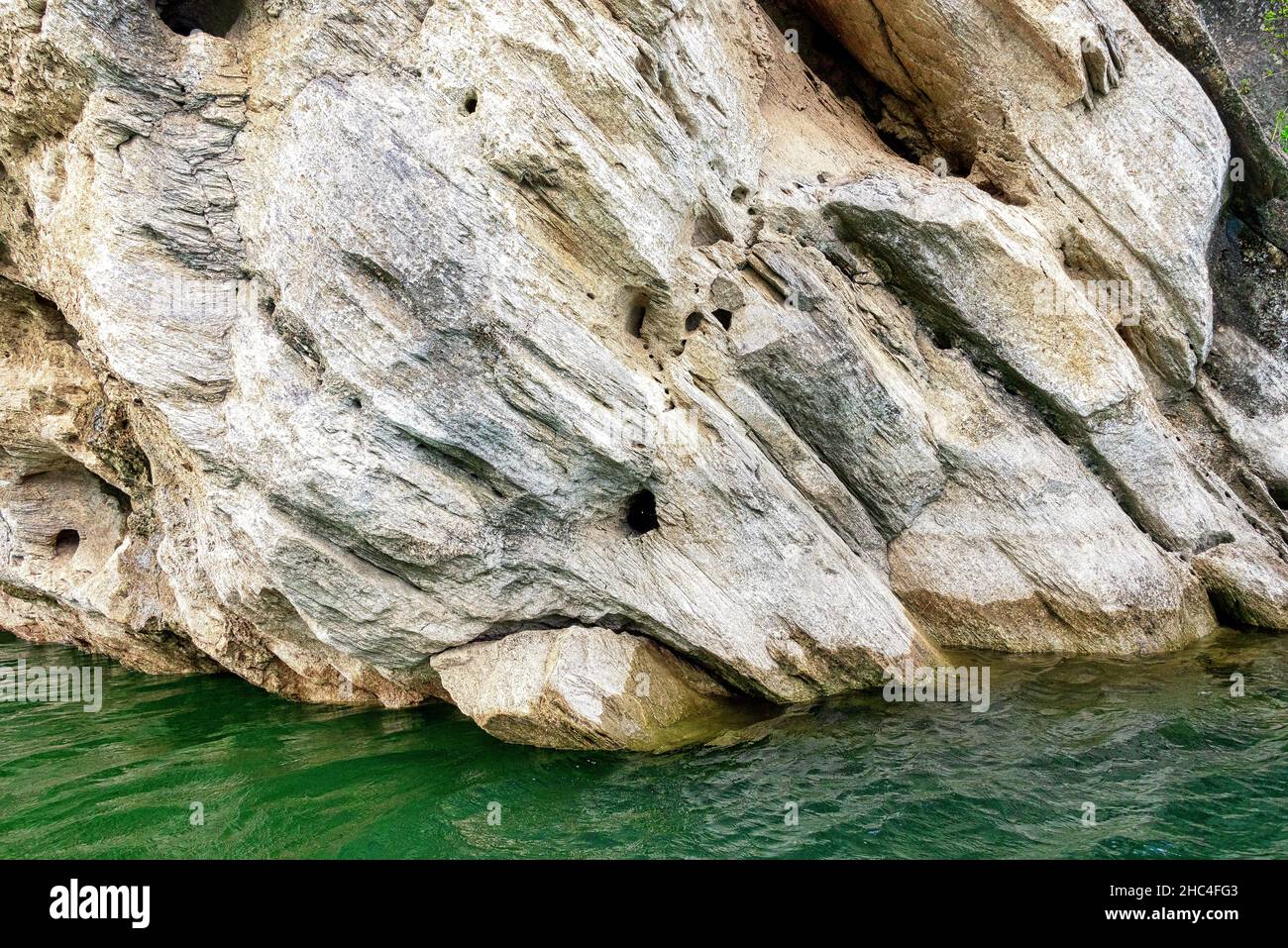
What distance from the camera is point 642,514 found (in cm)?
1173

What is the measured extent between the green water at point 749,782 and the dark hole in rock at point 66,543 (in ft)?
11.3

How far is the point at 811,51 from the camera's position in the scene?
14594 millimetres

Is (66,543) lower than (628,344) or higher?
lower

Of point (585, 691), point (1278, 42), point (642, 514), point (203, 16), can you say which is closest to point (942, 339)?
point (642, 514)

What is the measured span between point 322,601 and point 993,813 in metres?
7.89

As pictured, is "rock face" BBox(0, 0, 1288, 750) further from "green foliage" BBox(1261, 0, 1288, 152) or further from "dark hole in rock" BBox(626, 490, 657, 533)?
"green foliage" BBox(1261, 0, 1288, 152)

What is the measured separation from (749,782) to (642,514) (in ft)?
12.7

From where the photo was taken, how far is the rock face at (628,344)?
32.3 ft

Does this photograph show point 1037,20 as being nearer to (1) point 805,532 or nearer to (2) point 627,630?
(1) point 805,532
